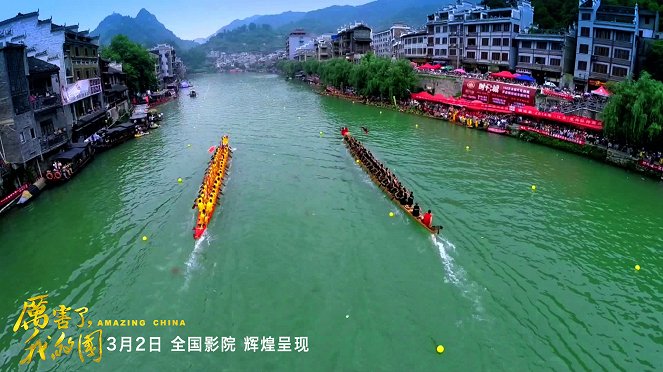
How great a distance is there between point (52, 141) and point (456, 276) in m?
32.5

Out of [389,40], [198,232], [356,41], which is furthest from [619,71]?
[389,40]

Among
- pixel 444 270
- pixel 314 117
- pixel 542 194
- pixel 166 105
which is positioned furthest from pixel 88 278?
pixel 166 105

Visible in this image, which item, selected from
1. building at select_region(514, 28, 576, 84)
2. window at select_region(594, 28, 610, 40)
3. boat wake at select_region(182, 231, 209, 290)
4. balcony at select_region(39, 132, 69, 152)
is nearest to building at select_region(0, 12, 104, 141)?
balcony at select_region(39, 132, 69, 152)

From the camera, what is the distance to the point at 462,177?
33.7 metres

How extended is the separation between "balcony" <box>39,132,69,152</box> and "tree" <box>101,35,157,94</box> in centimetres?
3758

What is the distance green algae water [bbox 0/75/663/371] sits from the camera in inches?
619

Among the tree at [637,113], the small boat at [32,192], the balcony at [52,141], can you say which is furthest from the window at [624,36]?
the small boat at [32,192]

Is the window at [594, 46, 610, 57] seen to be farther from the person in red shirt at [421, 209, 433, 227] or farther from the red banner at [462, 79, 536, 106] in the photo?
the person in red shirt at [421, 209, 433, 227]

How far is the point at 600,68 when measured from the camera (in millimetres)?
52031

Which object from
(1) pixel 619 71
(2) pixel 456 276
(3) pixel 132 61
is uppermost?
(3) pixel 132 61

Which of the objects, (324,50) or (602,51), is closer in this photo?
(602,51)

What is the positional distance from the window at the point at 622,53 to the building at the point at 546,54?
840 centimetres

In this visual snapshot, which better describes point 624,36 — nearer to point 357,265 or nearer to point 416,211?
point 416,211

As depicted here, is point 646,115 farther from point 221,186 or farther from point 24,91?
point 24,91
